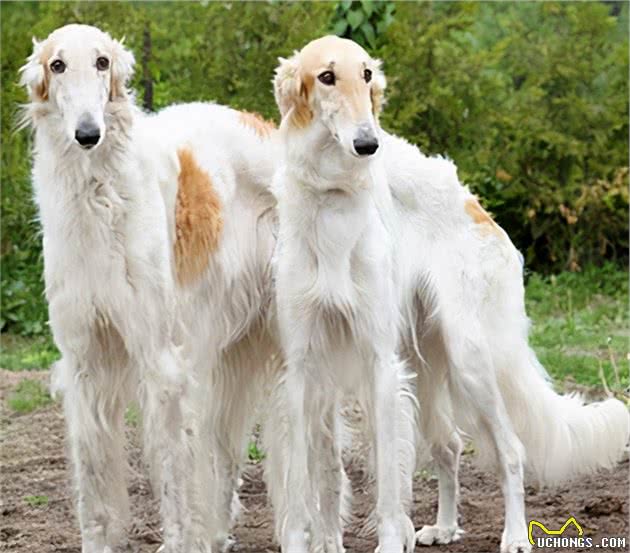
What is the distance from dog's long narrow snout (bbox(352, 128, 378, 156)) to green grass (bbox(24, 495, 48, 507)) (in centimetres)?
270

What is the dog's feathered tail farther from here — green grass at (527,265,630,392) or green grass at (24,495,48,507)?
green grass at (24,495,48,507)

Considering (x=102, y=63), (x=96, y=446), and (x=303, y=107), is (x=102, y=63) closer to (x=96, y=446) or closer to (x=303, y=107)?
(x=303, y=107)

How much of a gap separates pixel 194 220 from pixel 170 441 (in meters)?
0.85

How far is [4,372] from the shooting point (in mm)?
9125

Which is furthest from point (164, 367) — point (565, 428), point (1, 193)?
point (1, 193)

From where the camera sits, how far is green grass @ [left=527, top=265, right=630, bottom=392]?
28.4ft

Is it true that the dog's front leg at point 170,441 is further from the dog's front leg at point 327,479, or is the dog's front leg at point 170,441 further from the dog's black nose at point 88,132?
the dog's black nose at point 88,132

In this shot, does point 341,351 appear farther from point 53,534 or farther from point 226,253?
point 53,534

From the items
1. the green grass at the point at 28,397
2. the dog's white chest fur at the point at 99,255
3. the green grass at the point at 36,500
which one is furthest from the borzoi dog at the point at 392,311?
the green grass at the point at 28,397

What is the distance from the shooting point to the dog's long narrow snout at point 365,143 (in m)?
4.73

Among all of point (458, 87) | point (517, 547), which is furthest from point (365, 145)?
point (458, 87)

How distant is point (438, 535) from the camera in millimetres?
5945

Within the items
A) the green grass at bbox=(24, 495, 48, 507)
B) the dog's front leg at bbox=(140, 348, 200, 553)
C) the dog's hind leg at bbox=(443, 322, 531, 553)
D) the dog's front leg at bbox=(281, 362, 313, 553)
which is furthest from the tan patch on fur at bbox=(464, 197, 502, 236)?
the green grass at bbox=(24, 495, 48, 507)

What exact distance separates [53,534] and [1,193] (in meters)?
5.83
